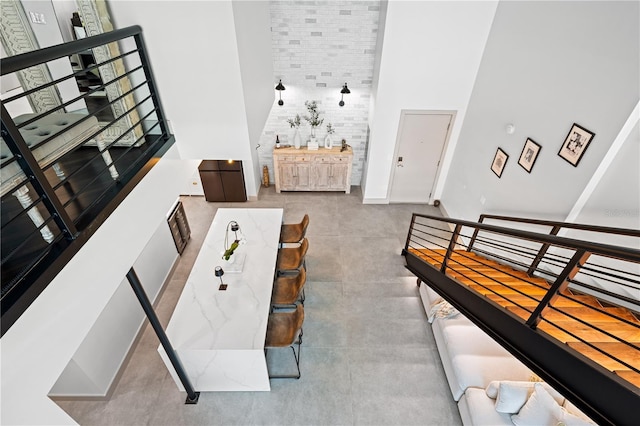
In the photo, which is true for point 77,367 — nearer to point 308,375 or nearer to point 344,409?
point 308,375

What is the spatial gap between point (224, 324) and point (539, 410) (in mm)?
3130

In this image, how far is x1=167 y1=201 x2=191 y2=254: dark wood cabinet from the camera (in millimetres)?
4906

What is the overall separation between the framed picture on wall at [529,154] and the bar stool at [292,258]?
10.00ft

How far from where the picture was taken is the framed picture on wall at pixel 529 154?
3736mm

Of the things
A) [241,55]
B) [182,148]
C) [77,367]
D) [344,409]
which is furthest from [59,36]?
[344,409]

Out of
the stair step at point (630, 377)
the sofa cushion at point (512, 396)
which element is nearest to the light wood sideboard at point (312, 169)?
the sofa cushion at point (512, 396)

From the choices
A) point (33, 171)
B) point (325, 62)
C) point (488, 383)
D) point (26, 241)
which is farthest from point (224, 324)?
point (325, 62)

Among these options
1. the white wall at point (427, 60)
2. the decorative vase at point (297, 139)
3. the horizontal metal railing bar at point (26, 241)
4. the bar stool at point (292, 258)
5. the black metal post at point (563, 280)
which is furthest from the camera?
the decorative vase at point (297, 139)

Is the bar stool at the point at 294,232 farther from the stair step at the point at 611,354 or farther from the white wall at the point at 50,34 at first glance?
the stair step at the point at 611,354

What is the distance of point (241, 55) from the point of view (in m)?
2.74

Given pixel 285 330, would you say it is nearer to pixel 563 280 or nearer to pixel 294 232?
pixel 294 232

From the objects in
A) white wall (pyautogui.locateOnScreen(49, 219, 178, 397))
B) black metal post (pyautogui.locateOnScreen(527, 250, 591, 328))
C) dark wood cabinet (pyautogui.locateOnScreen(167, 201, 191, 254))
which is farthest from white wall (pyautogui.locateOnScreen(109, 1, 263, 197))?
black metal post (pyautogui.locateOnScreen(527, 250, 591, 328))

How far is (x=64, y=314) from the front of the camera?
4.97 feet

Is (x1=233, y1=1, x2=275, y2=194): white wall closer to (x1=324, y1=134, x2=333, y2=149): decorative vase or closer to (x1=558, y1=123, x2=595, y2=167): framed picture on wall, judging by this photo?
(x1=324, y1=134, x2=333, y2=149): decorative vase
